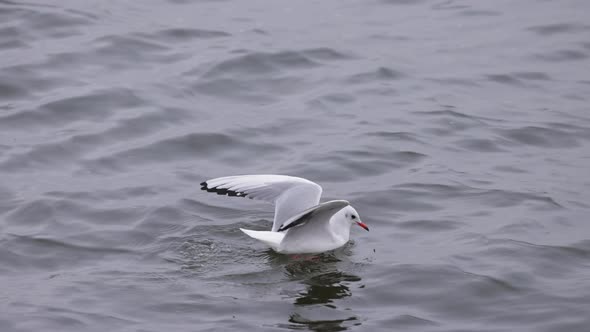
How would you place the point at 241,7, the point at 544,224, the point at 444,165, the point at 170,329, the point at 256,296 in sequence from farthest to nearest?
the point at 241,7
the point at 444,165
the point at 544,224
the point at 256,296
the point at 170,329

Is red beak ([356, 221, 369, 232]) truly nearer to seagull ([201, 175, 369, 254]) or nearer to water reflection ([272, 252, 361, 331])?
seagull ([201, 175, 369, 254])

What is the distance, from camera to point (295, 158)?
12.1 metres

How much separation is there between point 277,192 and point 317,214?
0.50m

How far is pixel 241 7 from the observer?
57.8 ft

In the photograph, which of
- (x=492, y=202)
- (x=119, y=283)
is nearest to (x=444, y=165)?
(x=492, y=202)

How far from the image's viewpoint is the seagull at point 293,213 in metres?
9.38

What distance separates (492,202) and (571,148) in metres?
2.23

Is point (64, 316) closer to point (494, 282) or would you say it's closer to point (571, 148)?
point (494, 282)

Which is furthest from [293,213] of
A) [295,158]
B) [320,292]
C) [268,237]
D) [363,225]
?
[295,158]

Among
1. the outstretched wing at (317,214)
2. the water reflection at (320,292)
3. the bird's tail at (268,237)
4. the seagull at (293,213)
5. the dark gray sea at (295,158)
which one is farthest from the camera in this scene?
the seagull at (293,213)

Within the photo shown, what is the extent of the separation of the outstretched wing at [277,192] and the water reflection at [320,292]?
0.48 m

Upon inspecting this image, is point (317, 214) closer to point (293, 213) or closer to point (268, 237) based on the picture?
point (293, 213)

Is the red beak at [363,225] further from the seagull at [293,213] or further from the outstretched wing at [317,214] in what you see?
the outstretched wing at [317,214]

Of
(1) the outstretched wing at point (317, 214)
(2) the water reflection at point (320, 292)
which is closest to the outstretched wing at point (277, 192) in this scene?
(1) the outstretched wing at point (317, 214)
